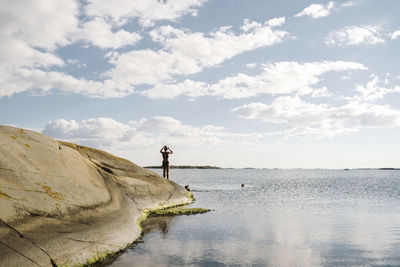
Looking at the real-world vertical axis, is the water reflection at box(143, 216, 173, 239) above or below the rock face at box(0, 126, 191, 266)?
below

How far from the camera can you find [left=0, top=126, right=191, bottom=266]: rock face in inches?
371

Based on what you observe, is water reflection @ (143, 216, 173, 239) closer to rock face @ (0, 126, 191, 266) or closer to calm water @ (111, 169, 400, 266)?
calm water @ (111, 169, 400, 266)

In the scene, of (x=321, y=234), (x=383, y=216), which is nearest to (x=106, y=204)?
(x=321, y=234)

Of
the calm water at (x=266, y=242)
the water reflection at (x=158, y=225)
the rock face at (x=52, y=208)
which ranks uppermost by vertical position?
the rock face at (x=52, y=208)

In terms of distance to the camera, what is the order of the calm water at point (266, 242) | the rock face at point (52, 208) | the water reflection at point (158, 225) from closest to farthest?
the rock face at point (52, 208)
the calm water at point (266, 242)
the water reflection at point (158, 225)

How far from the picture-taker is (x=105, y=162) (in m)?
20.8

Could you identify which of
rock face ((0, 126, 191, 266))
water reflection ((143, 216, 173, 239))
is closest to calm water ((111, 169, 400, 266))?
water reflection ((143, 216, 173, 239))

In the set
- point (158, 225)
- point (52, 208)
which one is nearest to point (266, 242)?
point (158, 225)

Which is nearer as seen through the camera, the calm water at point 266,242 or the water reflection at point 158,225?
the calm water at point 266,242

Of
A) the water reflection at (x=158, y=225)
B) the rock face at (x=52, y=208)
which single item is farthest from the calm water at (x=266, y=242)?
the rock face at (x=52, y=208)

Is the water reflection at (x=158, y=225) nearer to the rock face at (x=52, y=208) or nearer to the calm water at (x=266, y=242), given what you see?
the calm water at (x=266, y=242)

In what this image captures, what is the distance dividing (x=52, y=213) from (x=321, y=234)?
1324 centimetres

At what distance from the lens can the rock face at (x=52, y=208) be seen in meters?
9.42

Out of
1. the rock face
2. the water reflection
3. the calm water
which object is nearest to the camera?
the rock face
